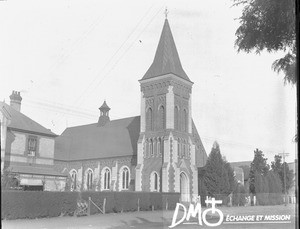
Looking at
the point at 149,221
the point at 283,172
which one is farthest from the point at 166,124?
the point at 283,172

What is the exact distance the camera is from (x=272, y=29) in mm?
4332

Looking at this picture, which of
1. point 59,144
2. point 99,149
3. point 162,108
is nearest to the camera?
point 59,144

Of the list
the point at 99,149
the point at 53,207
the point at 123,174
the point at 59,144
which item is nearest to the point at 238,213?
the point at 53,207

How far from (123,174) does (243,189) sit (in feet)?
30.2

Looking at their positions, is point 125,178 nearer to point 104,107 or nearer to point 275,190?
point 104,107

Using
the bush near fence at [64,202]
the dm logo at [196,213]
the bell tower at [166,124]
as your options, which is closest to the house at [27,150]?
the bush near fence at [64,202]

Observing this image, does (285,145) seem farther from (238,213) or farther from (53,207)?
(53,207)

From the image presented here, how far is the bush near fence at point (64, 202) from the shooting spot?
4988 millimetres

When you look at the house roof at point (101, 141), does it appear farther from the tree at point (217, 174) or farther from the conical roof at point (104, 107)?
the conical roof at point (104, 107)

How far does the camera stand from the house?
18.3 ft

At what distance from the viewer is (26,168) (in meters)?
6.42

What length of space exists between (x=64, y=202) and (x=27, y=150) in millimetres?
1304

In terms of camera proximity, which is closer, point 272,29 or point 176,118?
point 272,29

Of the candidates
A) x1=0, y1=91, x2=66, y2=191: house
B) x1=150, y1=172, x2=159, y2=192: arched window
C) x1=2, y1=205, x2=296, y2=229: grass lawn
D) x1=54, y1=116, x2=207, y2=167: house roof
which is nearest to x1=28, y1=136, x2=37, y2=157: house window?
x1=0, y1=91, x2=66, y2=191: house
